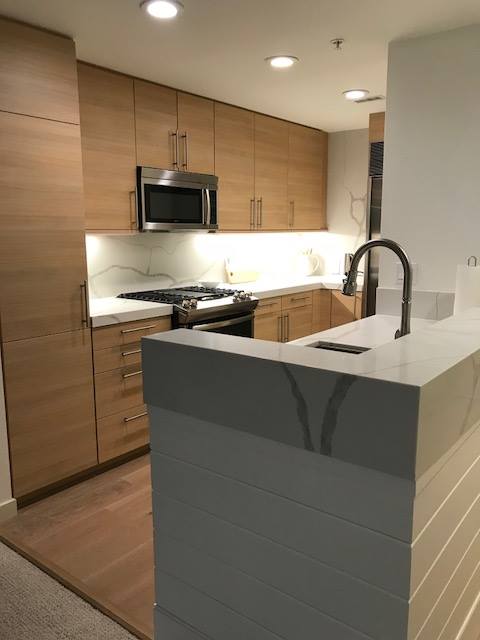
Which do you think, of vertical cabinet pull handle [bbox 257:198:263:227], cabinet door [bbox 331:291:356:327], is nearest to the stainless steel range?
vertical cabinet pull handle [bbox 257:198:263:227]

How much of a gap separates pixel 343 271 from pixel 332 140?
1.29m

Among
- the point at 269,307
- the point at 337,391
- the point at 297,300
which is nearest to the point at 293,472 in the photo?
the point at 337,391

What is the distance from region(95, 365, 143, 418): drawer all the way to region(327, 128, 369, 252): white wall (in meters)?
2.92

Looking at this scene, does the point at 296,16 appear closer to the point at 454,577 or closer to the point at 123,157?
the point at 123,157

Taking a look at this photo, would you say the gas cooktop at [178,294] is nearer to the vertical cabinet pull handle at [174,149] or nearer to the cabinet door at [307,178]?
the vertical cabinet pull handle at [174,149]

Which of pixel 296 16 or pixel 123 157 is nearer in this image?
pixel 296 16

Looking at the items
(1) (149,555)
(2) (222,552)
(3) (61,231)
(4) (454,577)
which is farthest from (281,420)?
(3) (61,231)

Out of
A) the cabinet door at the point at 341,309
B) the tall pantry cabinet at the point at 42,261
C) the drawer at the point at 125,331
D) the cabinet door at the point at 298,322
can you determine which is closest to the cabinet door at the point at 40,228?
the tall pantry cabinet at the point at 42,261

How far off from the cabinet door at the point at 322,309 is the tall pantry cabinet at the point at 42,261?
8.11 ft

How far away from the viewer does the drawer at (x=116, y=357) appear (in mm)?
2923

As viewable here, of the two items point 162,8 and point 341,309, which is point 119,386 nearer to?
point 162,8

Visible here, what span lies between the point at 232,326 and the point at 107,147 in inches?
55.0

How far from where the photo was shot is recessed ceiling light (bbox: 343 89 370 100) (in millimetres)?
3625

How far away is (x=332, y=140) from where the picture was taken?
5195mm
